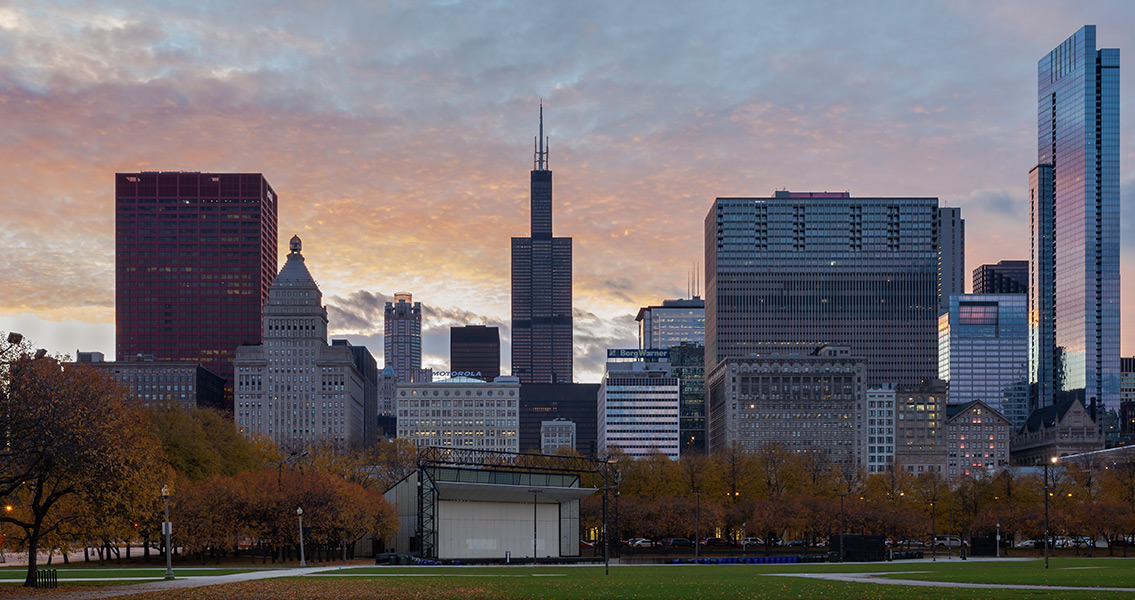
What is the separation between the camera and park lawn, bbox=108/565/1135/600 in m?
43.7

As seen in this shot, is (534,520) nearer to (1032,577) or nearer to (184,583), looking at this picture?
(184,583)

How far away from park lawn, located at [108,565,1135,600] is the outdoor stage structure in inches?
1503

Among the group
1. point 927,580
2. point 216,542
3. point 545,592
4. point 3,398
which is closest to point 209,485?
point 216,542

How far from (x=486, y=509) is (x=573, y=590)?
57000 mm

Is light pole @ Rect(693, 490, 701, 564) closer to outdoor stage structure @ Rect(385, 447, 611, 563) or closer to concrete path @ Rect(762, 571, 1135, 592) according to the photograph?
outdoor stage structure @ Rect(385, 447, 611, 563)

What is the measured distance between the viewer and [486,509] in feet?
340

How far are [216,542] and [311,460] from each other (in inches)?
2532

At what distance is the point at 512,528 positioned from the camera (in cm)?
10500

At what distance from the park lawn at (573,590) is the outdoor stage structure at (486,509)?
38.2 m

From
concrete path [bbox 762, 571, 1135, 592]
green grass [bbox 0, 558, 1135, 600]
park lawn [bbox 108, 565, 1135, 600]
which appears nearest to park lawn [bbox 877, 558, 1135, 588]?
green grass [bbox 0, 558, 1135, 600]

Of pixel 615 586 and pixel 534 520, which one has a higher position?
pixel 615 586

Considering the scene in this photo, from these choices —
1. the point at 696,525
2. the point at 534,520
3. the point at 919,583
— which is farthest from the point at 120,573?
the point at 696,525

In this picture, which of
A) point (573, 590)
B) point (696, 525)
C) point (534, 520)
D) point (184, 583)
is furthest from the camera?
point (696, 525)

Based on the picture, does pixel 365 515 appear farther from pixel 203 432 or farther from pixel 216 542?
Answer: pixel 203 432
